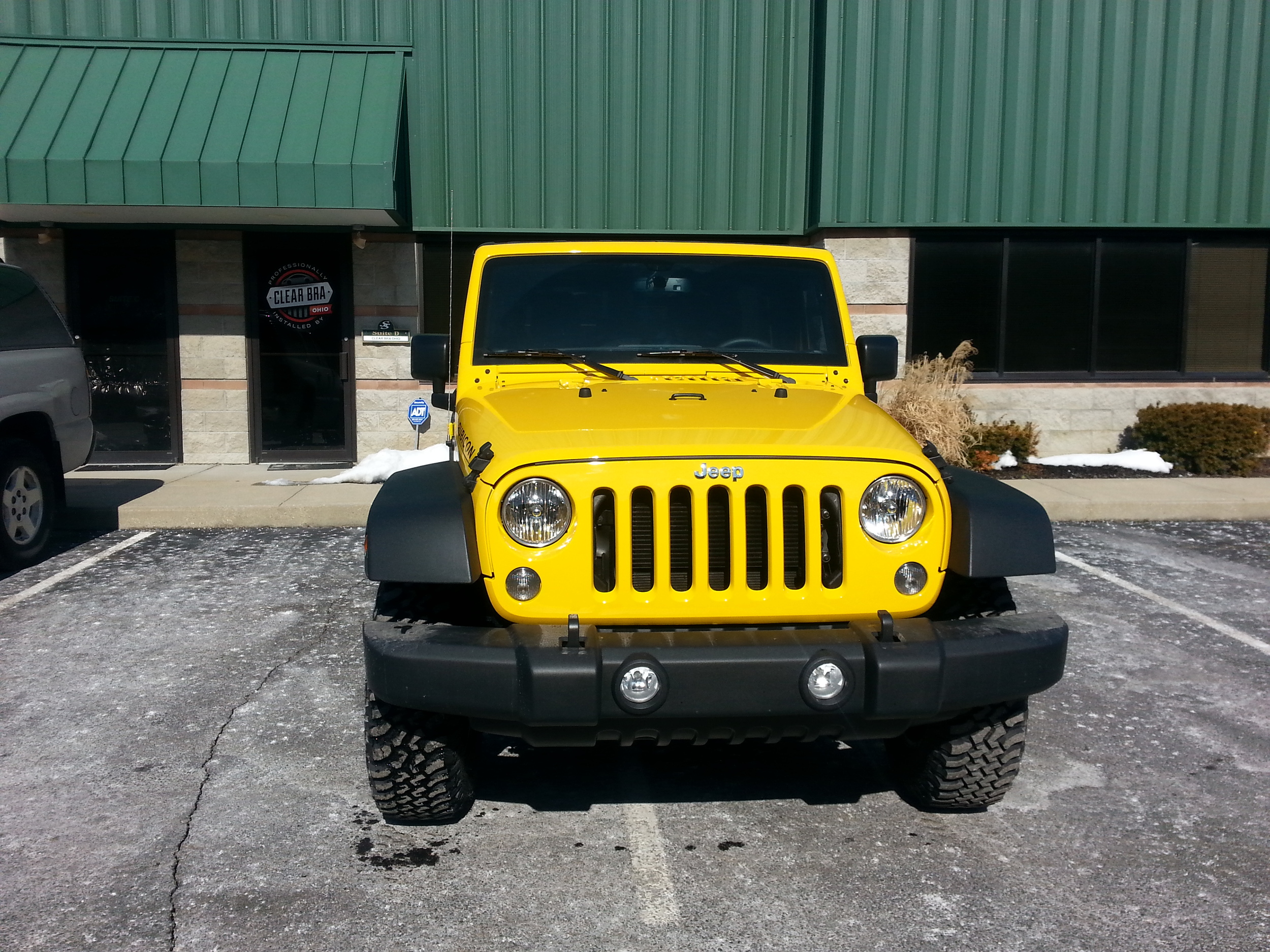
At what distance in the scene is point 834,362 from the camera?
4.79 metres

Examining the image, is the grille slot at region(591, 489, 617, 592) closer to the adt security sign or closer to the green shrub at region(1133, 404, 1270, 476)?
the adt security sign

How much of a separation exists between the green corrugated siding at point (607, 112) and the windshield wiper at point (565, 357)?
308 inches

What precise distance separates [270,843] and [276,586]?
12.0 feet

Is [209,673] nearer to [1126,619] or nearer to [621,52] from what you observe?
[1126,619]

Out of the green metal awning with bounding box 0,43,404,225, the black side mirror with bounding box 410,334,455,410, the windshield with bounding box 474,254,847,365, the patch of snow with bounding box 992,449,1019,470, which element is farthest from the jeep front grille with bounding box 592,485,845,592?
the patch of snow with bounding box 992,449,1019,470

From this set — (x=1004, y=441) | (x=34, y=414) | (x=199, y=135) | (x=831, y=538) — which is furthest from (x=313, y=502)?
(x=1004, y=441)

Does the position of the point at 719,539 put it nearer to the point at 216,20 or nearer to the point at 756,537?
the point at 756,537

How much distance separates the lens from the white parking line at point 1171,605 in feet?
19.7

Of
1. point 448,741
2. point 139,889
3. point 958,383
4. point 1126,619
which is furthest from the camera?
point 958,383

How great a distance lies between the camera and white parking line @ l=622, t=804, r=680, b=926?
324 centimetres

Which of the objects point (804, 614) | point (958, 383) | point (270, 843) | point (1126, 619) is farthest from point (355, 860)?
point (958, 383)

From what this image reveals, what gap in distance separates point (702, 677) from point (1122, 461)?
10.1 metres

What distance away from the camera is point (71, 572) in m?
7.54

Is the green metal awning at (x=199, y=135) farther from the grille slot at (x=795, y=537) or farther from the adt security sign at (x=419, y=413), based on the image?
the grille slot at (x=795, y=537)
